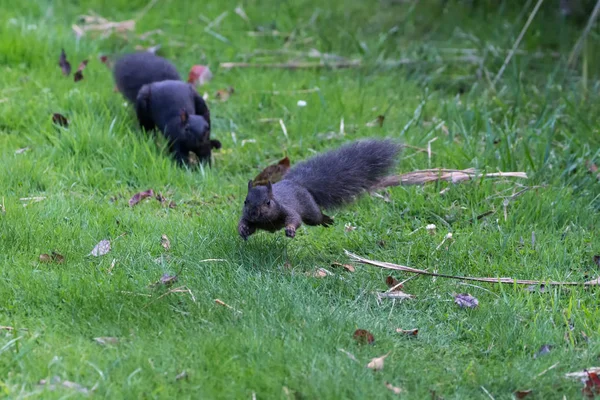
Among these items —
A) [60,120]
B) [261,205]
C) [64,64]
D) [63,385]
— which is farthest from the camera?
[64,64]

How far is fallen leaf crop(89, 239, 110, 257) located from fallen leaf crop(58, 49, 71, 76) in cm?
303

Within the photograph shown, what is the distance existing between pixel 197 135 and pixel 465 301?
97.2 inches

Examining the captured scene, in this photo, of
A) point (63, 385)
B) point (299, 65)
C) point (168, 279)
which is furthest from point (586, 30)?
point (63, 385)

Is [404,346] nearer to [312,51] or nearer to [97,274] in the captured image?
[97,274]

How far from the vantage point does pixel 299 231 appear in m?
4.94

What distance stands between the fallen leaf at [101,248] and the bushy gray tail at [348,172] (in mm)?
1100

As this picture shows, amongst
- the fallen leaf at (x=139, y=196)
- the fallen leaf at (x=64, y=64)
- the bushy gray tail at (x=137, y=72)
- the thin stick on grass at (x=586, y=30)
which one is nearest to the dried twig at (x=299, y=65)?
the bushy gray tail at (x=137, y=72)

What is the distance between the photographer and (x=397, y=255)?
4605 millimetres

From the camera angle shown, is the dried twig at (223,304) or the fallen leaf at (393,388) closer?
the fallen leaf at (393,388)

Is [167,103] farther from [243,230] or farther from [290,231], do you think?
[290,231]

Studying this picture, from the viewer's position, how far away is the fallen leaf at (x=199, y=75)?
7.29m

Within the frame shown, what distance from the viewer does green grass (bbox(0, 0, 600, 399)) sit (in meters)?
3.32

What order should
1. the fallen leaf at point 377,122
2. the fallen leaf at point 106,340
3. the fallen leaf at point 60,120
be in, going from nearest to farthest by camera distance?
the fallen leaf at point 106,340
the fallen leaf at point 60,120
the fallen leaf at point 377,122

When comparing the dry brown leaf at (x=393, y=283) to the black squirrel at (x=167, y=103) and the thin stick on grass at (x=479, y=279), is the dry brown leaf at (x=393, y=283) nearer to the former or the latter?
the thin stick on grass at (x=479, y=279)
